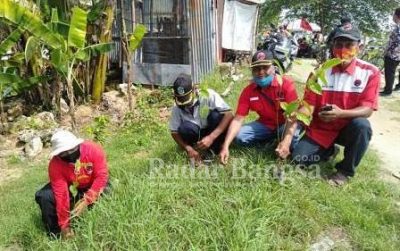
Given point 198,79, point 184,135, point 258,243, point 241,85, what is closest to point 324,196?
point 258,243

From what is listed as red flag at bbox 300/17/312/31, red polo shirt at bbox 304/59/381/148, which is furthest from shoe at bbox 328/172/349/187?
red flag at bbox 300/17/312/31

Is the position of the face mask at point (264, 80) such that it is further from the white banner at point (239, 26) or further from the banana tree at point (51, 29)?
the white banner at point (239, 26)

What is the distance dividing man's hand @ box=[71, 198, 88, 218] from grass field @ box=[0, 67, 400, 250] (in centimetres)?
6

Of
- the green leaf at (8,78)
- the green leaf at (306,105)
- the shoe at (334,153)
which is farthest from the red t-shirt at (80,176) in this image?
the green leaf at (8,78)

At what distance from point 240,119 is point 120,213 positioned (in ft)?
4.91

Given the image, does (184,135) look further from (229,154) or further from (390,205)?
(390,205)

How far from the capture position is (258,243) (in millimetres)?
2705

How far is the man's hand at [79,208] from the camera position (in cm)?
322

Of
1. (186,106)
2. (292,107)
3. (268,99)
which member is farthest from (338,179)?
(186,106)

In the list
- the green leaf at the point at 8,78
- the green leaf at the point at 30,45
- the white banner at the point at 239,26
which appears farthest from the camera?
the white banner at the point at 239,26

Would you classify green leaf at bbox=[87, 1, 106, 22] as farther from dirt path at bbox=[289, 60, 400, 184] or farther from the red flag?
the red flag

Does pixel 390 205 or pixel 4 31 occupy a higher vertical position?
pixel 4 31

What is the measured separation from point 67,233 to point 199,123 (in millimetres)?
1643

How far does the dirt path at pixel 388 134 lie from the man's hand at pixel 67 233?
223cm
